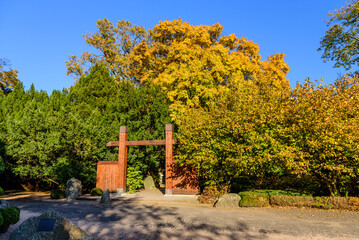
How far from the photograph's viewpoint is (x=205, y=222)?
29.6 feet

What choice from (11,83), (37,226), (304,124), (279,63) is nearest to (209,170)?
(304,124)

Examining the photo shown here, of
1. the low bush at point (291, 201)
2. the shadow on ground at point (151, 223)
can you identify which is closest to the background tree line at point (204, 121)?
the low bush at point (291, 201)

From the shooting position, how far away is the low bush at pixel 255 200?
12156 mm

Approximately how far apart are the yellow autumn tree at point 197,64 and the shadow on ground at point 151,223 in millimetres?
10069

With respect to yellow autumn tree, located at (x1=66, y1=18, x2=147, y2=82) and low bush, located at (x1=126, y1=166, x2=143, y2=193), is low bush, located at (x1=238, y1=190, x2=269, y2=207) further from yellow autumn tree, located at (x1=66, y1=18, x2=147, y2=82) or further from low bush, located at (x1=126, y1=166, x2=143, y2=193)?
yellow autumn tree, located at (x1=66, y1=18, x2=147, y2=82)

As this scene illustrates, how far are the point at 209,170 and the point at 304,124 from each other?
5.37 metres

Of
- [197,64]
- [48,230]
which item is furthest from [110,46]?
[48,230]

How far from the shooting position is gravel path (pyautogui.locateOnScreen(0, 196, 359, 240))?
7551 mm

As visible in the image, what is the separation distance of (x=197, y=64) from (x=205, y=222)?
15050mm

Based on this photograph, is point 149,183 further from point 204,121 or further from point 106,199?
point 204,121

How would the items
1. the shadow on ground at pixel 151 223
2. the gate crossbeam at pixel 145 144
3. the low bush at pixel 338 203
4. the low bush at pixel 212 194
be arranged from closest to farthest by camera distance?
1. the shadow on ground at pixel 151 223
2. the low bush at pixel 338 203
3. the low bush at pixel 212 194
4. the gate crossbeam at pixel 145 144

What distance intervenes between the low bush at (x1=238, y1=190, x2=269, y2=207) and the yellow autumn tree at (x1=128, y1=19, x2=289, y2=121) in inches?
338

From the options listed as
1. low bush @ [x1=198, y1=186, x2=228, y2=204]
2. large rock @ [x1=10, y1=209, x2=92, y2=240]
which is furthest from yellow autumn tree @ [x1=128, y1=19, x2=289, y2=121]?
large rock @ [x1=10, y1=209, x2=92, y2=240]

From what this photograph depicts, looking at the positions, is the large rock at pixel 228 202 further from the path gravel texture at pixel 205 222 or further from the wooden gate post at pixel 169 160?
the wooden gate post at pixel 169 160
